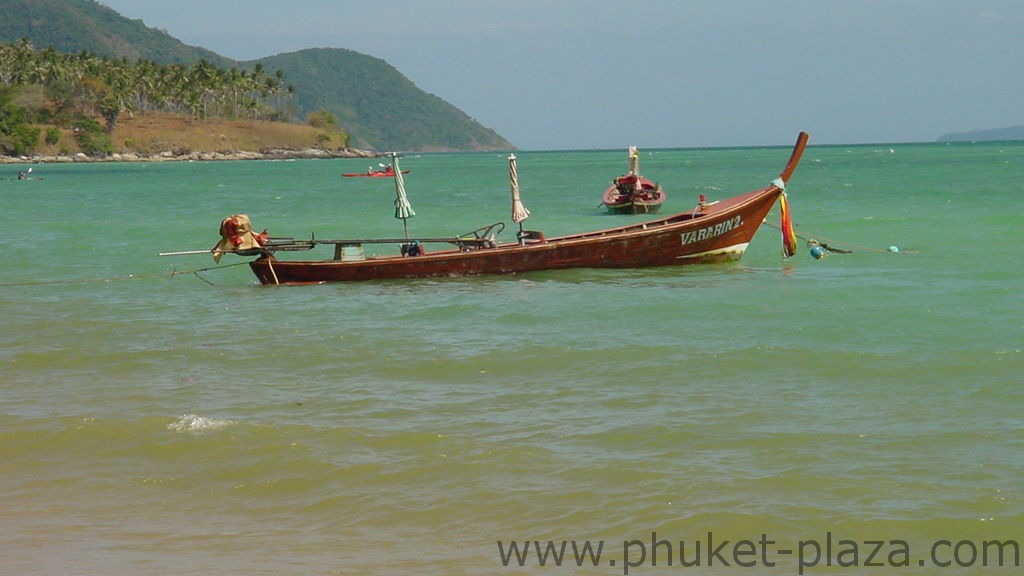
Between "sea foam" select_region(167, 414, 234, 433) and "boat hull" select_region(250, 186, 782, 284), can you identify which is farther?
"boat hull" select_region(250, 186, 782, 284)

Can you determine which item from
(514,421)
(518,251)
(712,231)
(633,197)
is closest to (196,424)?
(514,421)

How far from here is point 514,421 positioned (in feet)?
34.7

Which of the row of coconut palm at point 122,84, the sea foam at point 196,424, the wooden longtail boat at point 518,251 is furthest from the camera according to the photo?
the row of coconut palm at point 122,84

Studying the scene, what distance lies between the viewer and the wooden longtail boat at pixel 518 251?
69.2ft

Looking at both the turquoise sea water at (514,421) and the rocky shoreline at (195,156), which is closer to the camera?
the turquoise sea water at (514,421)

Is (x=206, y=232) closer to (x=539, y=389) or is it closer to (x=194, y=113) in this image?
(x=539, y=389)

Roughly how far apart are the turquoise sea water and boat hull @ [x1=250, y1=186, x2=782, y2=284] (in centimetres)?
35

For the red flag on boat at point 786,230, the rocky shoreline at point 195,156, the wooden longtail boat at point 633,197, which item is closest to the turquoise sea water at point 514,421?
the red flag on boat at point 786,230

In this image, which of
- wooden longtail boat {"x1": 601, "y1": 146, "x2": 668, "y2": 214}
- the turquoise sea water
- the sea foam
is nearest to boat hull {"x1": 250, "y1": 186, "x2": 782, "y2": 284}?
the turquoise sea water

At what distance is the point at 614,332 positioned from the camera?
15641 millimetres

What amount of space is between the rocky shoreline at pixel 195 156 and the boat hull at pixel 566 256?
119m

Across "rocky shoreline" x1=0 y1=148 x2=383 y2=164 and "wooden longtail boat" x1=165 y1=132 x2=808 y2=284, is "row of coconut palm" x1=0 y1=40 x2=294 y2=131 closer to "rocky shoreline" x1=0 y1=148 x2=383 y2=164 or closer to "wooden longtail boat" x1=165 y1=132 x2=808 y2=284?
"rocky shoreline" x1=0 y1=148 x2=383 y2=164

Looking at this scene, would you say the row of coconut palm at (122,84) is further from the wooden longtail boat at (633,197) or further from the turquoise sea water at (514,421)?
the turquoise sea water at (514,421)

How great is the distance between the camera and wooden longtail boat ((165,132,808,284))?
830 inches
